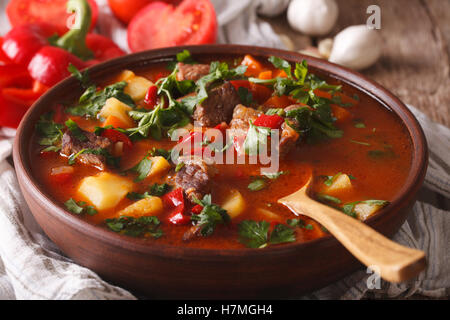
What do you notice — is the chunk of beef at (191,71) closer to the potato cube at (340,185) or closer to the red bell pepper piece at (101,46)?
the potato cube at (340,185)

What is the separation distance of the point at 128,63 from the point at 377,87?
1746mm

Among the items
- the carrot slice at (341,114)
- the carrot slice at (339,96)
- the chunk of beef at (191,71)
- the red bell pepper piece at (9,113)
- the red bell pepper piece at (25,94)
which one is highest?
the chunk of beef at (191,71)

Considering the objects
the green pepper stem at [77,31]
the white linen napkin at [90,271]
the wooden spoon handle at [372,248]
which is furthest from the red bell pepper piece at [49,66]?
the wooden spoon handle at [372,248]

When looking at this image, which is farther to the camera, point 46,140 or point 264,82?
point 264,82

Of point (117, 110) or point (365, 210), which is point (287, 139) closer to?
point (365, 210)

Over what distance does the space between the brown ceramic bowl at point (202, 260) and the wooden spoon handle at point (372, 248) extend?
0.36ft

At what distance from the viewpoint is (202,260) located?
2482mm

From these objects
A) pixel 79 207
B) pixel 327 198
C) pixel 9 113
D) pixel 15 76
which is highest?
pixel 327 198

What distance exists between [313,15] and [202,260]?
3.79m

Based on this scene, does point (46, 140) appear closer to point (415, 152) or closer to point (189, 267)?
point (189, 267)

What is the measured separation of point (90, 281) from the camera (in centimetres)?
269

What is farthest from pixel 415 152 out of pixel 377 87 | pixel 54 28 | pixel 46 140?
pixel 54 28

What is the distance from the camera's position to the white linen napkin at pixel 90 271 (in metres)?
2.75

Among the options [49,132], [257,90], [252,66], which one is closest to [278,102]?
[257,90]
